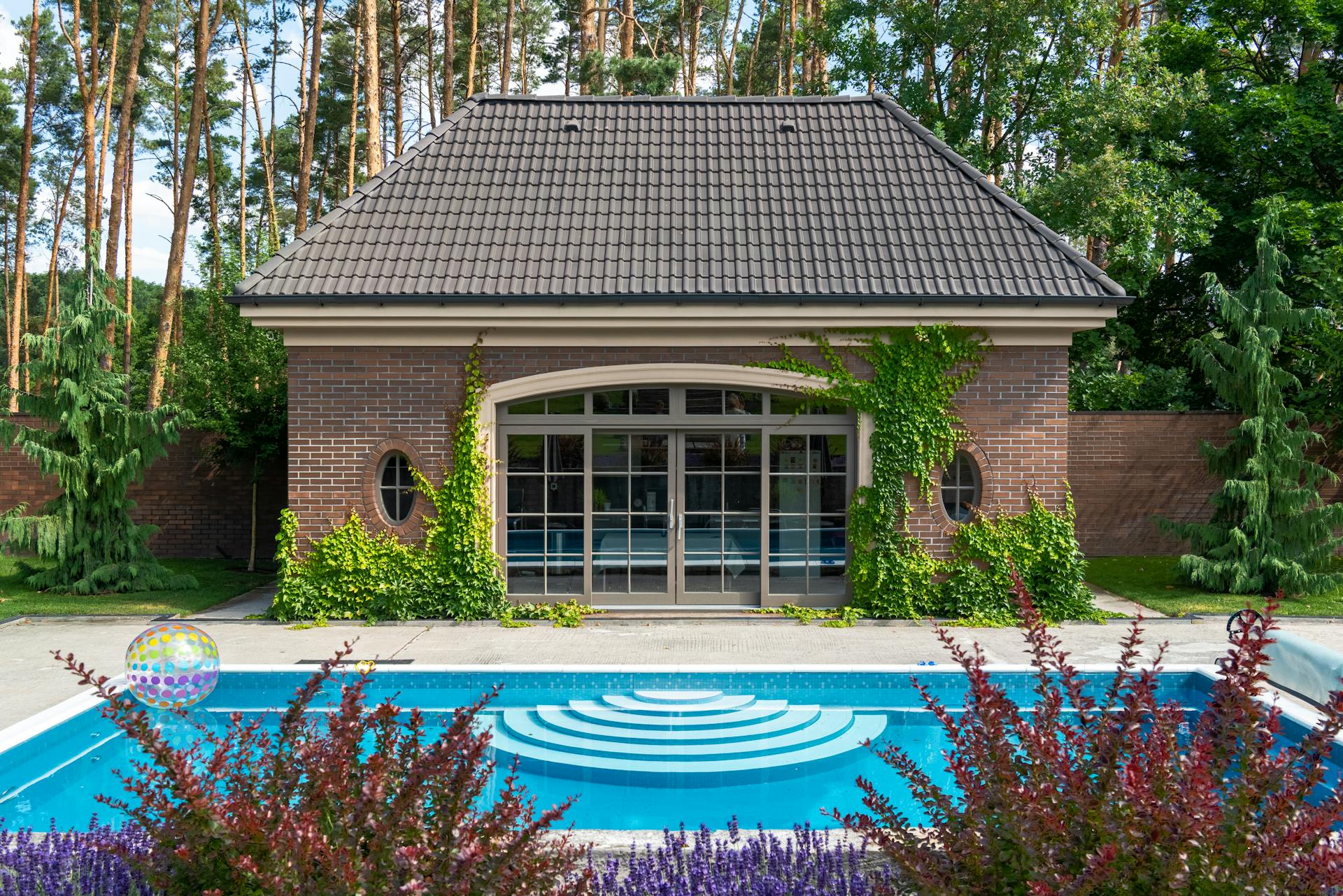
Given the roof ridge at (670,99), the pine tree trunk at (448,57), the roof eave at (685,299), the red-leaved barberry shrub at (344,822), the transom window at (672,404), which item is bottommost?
the red-leaved barberry shrub at (344,822)

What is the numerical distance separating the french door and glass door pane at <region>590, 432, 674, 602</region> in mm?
11

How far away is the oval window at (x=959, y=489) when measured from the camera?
1205 cm

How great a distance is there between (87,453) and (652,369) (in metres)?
7.13

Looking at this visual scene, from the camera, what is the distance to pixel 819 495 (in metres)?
12.2

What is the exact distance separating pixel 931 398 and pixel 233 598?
8796mm

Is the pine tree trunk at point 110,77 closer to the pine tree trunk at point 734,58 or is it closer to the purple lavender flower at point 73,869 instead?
the pine tree trunk at point 734,58

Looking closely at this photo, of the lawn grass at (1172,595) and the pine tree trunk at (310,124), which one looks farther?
the pine tree trunk at (310,124)

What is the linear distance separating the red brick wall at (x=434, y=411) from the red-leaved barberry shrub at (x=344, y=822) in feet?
26.1

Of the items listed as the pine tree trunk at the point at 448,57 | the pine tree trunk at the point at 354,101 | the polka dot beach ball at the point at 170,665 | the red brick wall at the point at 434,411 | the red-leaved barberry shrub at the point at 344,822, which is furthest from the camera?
the pine tree trunk at the point at 354,101

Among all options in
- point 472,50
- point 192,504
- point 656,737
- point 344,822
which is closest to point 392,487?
point 656,737

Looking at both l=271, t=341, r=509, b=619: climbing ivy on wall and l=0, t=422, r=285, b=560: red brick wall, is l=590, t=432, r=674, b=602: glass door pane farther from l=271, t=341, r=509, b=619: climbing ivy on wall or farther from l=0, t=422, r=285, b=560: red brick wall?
→ l=0, t=422, r=285, b=560: red brick wall

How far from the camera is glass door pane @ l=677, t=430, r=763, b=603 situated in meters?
12.2

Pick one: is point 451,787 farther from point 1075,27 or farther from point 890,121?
point 1075,27

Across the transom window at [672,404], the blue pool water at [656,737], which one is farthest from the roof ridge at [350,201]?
the blue pool water at [656,737]
